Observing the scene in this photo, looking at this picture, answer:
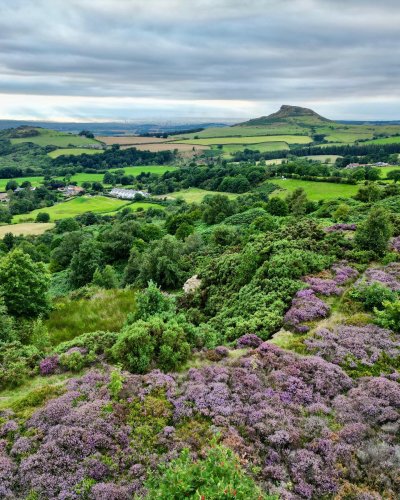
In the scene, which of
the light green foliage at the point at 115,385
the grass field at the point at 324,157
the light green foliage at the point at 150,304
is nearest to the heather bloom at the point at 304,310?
the light green foliage at the point at 150,304

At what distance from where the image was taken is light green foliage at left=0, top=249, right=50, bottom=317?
1134 inches

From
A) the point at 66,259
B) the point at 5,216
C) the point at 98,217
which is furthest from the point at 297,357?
the point at 5,216

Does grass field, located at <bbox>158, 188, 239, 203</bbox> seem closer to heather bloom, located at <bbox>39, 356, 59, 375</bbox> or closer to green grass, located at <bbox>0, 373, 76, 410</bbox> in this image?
heather bloom, located at <bbox>39, 356, 59, 375</bbox>

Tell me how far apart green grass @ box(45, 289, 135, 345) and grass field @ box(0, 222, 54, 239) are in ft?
219

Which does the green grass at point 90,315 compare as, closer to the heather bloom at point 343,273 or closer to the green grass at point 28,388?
the green grass at point 28,388

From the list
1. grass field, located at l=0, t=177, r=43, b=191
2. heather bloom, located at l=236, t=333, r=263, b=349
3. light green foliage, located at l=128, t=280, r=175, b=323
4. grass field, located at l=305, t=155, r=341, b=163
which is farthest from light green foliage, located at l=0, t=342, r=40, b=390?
grass field, located at l=305, t=155, r=341, b=163

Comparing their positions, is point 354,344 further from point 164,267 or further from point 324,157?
point 324,157

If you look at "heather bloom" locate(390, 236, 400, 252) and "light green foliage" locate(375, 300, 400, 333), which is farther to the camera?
"heather bloom" locate(390, 236, 400, 252)

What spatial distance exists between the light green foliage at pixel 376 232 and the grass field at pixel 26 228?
266 feet

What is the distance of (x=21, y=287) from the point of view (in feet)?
94.9

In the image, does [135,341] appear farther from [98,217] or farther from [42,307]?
[98,217]

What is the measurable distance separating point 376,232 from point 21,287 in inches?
1092

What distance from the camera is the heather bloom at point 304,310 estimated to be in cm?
2006

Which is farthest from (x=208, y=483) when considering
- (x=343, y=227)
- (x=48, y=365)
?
(x=343, y=227)
